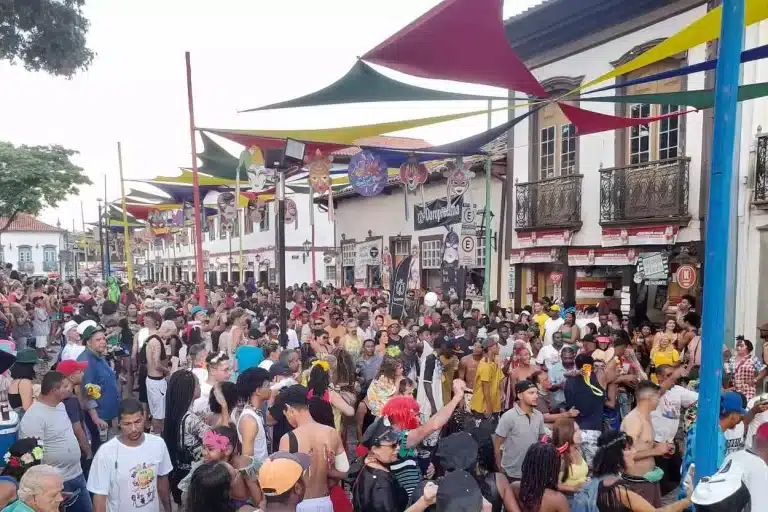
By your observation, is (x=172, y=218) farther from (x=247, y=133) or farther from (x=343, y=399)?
(x=343, y=399)

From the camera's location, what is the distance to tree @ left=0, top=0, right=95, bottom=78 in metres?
9.99

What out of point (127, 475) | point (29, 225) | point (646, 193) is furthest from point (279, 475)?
point (29, 225)

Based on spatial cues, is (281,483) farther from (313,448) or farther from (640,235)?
(640,235)

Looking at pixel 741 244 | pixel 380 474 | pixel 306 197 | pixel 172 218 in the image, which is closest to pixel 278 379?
pixel 380 474

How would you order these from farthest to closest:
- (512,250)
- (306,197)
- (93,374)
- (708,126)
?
Answer: (306,197), (512,250), (708,126), (93,374)

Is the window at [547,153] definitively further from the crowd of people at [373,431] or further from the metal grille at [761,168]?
the crowd of people at [373,431]

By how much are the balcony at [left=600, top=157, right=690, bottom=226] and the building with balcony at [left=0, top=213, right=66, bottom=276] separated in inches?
2483

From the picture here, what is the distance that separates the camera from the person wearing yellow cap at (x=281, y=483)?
3053mm

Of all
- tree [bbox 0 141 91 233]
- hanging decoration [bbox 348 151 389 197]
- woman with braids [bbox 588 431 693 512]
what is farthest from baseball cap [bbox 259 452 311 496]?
tree [bbox 0 141 91 233]

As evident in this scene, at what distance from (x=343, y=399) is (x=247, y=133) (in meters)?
6.48

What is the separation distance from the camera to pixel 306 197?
102 ft

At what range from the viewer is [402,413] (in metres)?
3.89

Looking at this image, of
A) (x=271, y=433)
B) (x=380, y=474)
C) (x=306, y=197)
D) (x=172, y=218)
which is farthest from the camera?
(x=306, y=197)

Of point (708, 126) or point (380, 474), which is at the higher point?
point (708, 126)
